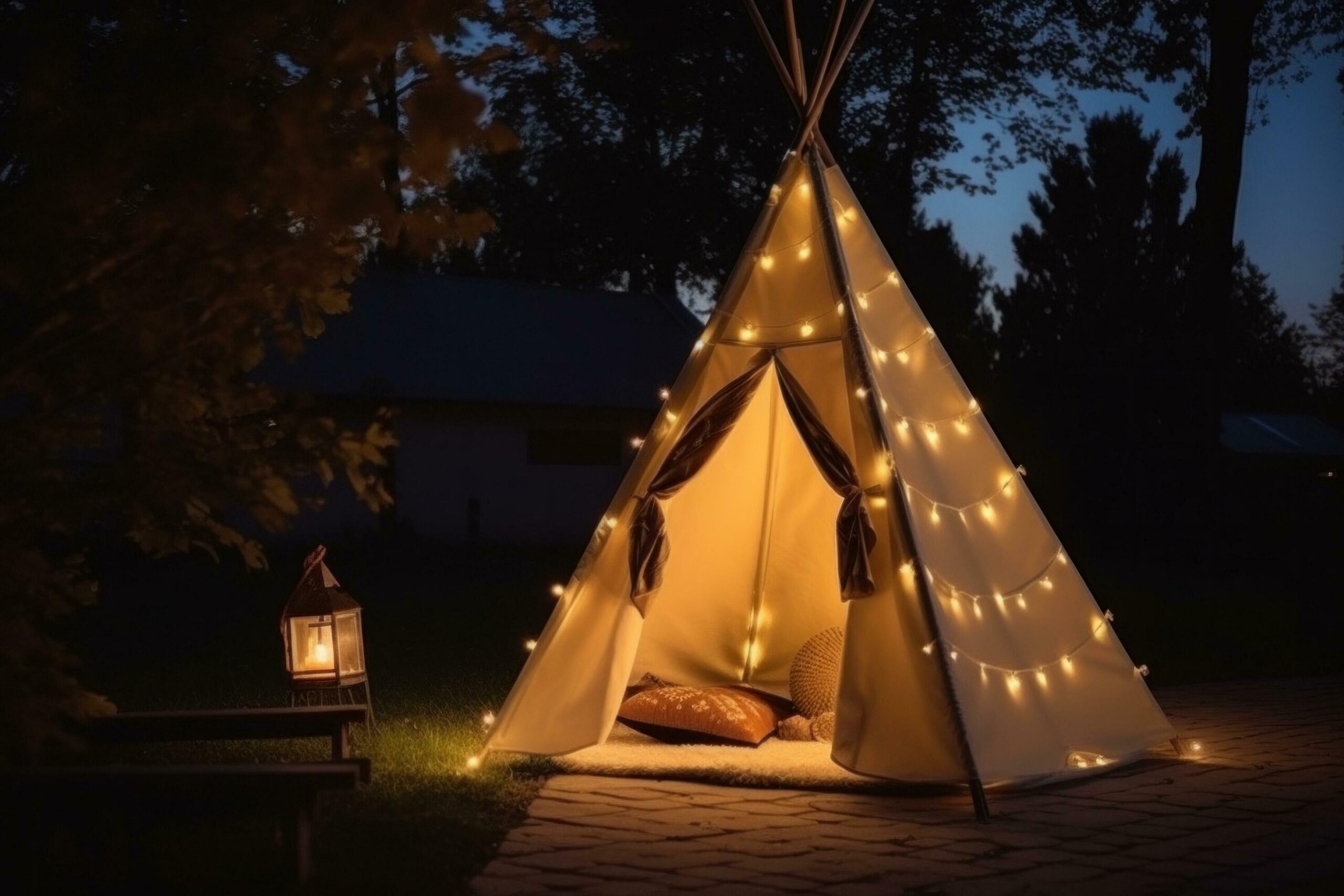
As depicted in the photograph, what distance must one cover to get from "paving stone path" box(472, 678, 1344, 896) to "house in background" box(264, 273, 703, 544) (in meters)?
17.5

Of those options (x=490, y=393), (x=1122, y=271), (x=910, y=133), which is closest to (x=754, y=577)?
(x=490, y=393)

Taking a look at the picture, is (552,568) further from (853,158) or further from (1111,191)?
(1111,191)

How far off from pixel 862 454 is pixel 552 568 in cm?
1374

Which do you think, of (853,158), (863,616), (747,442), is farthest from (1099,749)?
(853,158)

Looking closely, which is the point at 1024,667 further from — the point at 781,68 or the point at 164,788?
the point at 164,788

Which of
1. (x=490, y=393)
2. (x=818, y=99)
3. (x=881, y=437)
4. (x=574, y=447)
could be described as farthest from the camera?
(x=574, y=447)

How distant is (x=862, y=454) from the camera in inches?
267

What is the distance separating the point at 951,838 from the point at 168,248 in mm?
3205

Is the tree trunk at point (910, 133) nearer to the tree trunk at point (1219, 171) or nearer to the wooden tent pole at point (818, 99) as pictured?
the tree trunk at point (1219, 171)

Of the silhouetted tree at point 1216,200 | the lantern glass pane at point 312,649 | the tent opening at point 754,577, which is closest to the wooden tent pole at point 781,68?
the tent opening at point 754,577

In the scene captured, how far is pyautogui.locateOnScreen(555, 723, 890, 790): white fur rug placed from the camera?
6633 mm

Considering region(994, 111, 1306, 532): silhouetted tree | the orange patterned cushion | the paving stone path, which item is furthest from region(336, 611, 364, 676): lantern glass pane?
region(994, 111, 1306, 532): silhouetted tree

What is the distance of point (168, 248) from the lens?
15.2 feet

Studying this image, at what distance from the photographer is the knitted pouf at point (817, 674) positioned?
8.22 meters
